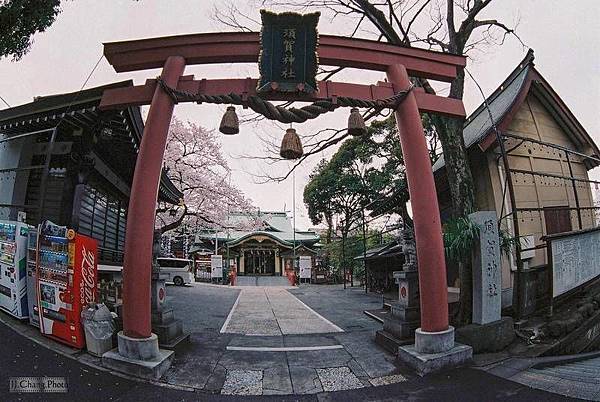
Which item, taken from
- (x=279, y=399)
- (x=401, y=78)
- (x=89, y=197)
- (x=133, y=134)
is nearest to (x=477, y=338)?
(x=279, y=399)

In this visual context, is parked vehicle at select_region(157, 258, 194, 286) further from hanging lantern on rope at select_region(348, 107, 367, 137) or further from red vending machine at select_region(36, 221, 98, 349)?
hanging lantern on rope at select_region(348, 107, 367, 137)

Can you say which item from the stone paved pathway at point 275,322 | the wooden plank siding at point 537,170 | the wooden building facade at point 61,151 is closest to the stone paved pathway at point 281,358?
the stone paved pathway at point 275,322

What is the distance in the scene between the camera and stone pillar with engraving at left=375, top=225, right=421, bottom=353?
527 centimetres

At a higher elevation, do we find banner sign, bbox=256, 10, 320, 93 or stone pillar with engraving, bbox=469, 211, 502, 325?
banner sign, bbox=256, 10, 320, 93

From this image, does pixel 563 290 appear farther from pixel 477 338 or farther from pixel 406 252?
pixel 406 252

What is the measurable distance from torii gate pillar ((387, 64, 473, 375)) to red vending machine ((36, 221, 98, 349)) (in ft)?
17.1

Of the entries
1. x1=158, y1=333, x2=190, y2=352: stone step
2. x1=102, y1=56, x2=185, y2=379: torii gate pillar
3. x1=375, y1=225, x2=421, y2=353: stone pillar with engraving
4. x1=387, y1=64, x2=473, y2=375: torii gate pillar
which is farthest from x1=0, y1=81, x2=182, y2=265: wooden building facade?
x1=375, y1=225, x2=421, y2=353: stone pillar with engraving

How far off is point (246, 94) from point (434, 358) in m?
5.12

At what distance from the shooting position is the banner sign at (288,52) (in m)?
5.00

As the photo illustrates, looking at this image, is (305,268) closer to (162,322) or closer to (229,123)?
(162,322)

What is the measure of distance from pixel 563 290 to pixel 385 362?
4.37 m

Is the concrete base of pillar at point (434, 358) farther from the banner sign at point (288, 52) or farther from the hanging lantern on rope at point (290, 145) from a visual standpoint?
the banner sign at point (288, 52)

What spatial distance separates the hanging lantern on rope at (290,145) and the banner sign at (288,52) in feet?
2.47

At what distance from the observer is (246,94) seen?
16.6 feet
